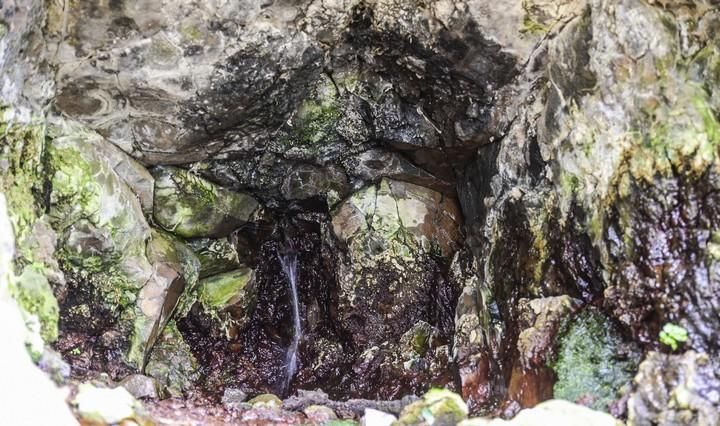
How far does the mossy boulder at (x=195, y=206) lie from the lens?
6266mm

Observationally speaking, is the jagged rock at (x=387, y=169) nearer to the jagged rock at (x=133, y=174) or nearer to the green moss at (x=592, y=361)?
the jagged rock at (x=133, y=174)

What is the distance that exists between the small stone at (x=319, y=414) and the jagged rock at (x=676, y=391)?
7.46ft

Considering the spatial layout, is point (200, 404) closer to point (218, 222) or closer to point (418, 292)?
point (218, 222)

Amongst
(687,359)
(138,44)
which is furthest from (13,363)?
(687,359)

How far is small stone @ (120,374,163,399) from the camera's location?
515 cm

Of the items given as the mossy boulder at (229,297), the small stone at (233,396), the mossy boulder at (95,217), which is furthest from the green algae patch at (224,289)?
the mossy boulder at (95,217)

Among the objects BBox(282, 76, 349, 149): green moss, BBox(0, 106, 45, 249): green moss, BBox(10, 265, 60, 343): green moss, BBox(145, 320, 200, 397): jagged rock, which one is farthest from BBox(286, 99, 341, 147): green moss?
BBox(10, 265, 60, 343): green moss

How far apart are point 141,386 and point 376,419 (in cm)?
216

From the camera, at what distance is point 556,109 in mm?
4914

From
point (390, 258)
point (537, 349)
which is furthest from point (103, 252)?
point (537, 349)

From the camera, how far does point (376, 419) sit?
4551 millimetres

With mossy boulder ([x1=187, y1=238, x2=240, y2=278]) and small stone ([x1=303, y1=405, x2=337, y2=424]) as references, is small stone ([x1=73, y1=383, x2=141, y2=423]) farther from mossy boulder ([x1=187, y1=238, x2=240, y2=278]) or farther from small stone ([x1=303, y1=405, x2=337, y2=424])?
mossy boulder ([x1=187, y1=238, x2=240, y2=278])

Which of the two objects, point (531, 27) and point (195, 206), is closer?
point (531, 27)

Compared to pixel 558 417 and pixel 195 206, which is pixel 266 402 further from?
pixel 558 417
